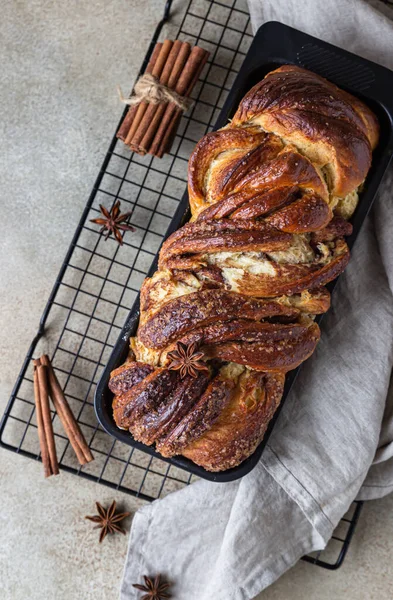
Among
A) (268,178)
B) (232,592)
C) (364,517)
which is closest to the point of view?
(268,178)

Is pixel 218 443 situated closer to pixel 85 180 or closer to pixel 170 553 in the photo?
pixel 170 553

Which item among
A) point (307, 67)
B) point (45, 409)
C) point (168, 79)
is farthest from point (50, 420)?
point (307, 67)

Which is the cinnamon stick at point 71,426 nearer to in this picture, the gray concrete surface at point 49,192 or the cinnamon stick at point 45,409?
the cinnamon stick at point 45,409

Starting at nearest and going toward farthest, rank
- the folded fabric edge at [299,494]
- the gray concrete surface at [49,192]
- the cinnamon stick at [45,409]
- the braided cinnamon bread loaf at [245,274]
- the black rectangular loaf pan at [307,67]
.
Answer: the braided cinnamon bread loaf at [245,274] < the black rectangular loaf pan at [307,67] < the folded fabric edge at [299,494] < the cinnamon stick at [45,409] < the gray concrete surface at [49,192]

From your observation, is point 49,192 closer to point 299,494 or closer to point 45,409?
point 45,409

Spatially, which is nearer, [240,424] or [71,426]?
[240,424]

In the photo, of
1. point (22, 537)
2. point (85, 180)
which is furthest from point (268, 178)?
point (22, 537)

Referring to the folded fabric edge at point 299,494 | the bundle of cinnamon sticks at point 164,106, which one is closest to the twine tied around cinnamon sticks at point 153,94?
the bundle of cinnamon sticks at point 164,106
